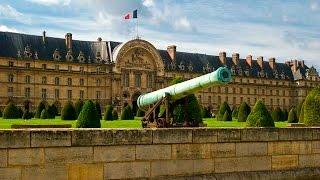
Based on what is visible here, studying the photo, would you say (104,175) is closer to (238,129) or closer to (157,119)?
(238,129)

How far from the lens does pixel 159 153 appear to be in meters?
11.0

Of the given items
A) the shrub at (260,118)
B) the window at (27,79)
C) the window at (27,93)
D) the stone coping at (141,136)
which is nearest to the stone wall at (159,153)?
the stone coping at (141,136)

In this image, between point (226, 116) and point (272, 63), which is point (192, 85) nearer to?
point (226, 116)

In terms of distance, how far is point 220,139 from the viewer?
38.3 feet

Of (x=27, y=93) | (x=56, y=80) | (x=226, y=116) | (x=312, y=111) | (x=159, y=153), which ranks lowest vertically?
(x=159, y=153)

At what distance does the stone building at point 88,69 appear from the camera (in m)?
65.1

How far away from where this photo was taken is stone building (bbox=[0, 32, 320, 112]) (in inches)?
2562

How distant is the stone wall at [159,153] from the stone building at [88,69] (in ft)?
178

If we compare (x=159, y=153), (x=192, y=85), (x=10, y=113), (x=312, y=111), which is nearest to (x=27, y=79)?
(x=10, y=113)

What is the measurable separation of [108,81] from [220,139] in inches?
2374

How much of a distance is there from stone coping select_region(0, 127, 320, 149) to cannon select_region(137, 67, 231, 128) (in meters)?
1.62

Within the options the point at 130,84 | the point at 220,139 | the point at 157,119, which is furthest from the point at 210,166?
the point at 130,84

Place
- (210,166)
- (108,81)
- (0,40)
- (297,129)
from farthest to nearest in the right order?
1. (108,81)
2. (0,40)
3. (297,129)
4. (210,166)

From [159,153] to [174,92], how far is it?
5463 millimetres
